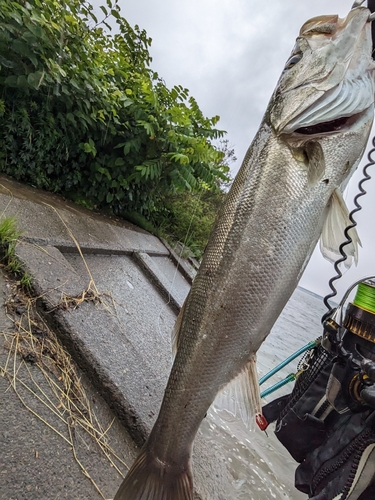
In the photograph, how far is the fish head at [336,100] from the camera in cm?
157

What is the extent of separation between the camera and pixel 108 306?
312cm

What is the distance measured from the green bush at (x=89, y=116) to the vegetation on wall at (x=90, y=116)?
1cm

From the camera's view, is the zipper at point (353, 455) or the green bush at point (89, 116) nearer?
the zipper at point (353, 455)

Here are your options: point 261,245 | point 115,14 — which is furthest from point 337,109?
point 115,14

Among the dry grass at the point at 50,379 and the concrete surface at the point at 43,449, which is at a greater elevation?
the dry grass at the point at 50,379

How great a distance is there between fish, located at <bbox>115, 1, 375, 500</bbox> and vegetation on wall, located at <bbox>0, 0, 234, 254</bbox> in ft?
11.2

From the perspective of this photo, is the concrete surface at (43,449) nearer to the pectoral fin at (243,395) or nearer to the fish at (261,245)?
the fish at (261,245)

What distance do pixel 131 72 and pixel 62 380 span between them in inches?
219

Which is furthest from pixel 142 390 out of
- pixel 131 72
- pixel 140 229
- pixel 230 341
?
pixel 131 72

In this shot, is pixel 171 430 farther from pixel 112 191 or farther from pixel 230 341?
pixel 112 191

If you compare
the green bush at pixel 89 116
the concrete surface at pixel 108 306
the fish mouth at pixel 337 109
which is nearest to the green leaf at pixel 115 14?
the green bush at pixel 89 116

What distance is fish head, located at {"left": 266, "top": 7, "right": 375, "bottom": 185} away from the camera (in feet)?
5.16

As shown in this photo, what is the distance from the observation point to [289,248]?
4.92 ft

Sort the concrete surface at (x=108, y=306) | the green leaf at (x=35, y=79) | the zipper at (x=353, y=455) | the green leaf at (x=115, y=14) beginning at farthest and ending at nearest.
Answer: the green leaf at (x=115, y=14) < the green leaf at (x=35, y=79) < the concrete surface at (x=108, y=306) < the zipper at (x=353, y=455)
